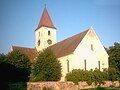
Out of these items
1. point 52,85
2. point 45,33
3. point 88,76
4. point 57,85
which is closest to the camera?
point 52,85

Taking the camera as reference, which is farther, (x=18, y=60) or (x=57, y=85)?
(x=18, y=60)

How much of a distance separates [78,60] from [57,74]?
564 cm

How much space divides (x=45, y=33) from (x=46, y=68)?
25.0 m

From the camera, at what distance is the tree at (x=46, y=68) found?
4341 centimetres

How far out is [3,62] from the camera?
42.5m

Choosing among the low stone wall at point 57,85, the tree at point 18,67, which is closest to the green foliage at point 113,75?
the low stone wall at point 57,85

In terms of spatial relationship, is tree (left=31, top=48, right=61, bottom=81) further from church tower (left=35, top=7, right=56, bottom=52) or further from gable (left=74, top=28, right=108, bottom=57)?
church tower (left=35, top=7, right=56, bottom=52)

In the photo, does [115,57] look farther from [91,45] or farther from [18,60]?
[18,60]

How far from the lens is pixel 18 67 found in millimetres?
43812

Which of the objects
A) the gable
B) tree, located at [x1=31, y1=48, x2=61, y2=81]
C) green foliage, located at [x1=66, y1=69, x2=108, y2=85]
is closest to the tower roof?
the gable

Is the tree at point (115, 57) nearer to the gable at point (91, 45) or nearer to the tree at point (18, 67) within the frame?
the gable at point (91, 45)

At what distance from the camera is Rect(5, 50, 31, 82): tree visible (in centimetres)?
4169

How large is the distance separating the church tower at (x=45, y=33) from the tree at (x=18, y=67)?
69.3 ft

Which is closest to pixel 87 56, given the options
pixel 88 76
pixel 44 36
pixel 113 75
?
pixel 113 75
